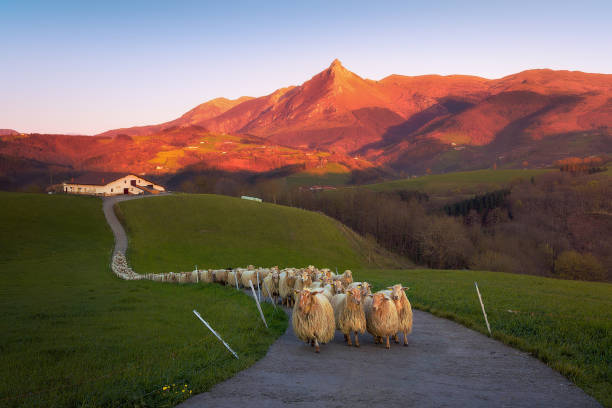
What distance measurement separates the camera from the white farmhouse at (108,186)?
354 ft

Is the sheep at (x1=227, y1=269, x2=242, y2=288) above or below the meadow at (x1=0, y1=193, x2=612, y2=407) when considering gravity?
below

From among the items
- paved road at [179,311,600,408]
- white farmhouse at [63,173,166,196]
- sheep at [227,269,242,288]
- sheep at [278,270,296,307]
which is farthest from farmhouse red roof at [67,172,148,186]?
paved road at [179,311,600,408]

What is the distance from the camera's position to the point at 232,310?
57.9ft

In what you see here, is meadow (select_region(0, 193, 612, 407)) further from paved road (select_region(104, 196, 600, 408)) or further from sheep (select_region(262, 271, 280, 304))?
sheep (select_region(262, 271, 280, 304))

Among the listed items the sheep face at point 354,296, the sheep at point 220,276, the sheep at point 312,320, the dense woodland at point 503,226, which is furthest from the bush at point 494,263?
the sheep at point 312,320

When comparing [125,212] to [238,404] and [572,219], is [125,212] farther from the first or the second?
[572,219]

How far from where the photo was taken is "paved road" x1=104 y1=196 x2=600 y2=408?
332 inches

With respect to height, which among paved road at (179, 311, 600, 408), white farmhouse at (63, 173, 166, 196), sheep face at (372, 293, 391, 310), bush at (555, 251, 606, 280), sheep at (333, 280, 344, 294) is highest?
white farmhouse at (63, 173, 166, 196)

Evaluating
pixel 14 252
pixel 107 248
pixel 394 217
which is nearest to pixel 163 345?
pixel 14 252

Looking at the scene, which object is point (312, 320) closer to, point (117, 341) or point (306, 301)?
point (306, 301)

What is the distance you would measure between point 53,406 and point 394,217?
112322mm

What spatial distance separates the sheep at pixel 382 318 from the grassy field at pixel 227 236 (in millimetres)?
36773

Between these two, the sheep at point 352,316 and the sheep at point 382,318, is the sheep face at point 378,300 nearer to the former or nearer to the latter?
the sheep at point 382,318

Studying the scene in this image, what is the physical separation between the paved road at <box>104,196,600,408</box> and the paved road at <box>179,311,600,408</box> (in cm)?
2
